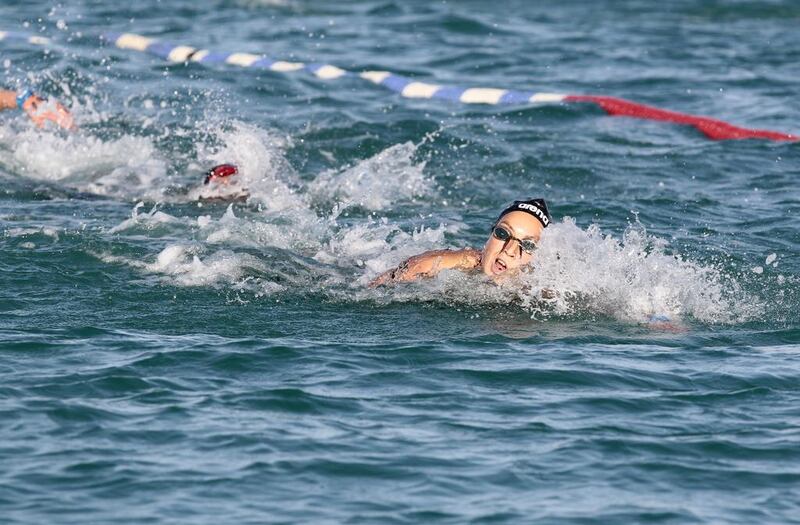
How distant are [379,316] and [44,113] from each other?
6106mm

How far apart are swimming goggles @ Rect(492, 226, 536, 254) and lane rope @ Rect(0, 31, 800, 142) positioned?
7.30 m

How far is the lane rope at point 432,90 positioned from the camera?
16.5 meters

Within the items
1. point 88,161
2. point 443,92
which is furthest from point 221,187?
point 443,92

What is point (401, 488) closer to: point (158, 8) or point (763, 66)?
point (763, 66)

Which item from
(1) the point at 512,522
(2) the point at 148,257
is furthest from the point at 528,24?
(1) the point at 512,522

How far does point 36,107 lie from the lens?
14.0m

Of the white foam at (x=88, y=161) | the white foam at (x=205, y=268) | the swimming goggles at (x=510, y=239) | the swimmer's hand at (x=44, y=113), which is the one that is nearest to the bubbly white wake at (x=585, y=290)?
the swimming goggles at (x=510, y=239)

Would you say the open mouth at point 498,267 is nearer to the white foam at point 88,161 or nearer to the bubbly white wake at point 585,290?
the bubbly white wake at point 585,290

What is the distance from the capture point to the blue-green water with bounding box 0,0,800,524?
21.5ft

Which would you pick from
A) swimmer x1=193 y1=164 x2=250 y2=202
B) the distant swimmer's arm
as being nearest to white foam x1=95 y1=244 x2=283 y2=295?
swimmer x1=193 y1=164 x2=250 y2=202

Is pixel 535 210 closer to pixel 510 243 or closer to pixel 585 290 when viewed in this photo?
pixel 510 243

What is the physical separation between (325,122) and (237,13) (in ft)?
31.3

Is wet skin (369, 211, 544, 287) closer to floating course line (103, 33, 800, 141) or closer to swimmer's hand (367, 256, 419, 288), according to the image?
swimmer's hand (367, 256, 419, 288)

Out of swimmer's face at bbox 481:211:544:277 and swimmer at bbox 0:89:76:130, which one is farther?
swimmer at bbox 0:89:76:130
